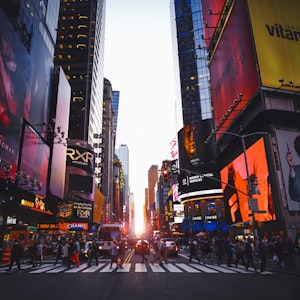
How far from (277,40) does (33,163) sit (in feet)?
124

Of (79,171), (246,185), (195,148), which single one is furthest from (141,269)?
(195,148)

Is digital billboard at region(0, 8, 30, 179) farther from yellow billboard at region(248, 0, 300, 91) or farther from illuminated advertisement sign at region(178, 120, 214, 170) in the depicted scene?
illuminated advertisement sign at region(178, 120, 214, 170)

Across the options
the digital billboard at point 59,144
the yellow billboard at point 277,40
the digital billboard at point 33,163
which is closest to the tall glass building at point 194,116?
the yellow billboard at point 277,40

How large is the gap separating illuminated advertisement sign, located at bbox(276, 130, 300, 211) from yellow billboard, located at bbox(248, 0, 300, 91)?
655cm

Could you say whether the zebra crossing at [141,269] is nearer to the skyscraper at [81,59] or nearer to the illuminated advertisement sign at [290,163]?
the illuminated advertisement sign at [290,163]

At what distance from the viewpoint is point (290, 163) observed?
32.8 meters

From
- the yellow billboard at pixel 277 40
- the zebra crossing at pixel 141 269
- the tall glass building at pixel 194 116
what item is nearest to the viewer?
the zebra crossing at pixel 141 269

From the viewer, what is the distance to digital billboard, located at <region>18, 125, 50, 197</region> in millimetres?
34253

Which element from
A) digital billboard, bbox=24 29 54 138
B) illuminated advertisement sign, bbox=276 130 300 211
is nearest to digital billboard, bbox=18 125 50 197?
digital billboard, bbox=24 29 54 138

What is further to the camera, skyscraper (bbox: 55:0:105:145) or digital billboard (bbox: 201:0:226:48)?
skyscraper (bbox: 55:0:105:145)

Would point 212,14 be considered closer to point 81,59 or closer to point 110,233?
point 110,233

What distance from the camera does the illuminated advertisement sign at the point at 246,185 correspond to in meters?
32.8

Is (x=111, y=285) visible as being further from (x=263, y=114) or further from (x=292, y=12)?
(x=292, y=12)

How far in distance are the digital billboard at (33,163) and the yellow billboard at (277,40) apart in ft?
105
